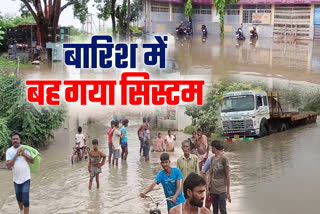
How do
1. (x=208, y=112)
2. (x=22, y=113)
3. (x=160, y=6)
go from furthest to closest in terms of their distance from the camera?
(x=160, y=6)
(x=208, y=112)
(x=22, y=113)

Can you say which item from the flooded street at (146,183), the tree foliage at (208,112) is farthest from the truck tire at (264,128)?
the flooded street at (146,183)

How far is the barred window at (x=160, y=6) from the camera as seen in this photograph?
24.7m

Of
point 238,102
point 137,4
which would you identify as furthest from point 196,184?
point 137,4

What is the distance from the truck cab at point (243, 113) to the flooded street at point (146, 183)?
186cm

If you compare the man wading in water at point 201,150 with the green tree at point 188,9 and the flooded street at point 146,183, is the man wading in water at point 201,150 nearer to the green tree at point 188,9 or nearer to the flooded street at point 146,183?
the flooded street at point 146,183

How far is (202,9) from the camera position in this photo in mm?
24859

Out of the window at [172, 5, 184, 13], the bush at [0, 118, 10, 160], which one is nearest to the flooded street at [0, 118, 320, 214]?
the bush at [0, 118, 10, 160]

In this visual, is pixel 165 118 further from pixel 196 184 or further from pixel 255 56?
pixel 196 184

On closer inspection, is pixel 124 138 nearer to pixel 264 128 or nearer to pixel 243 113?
pixel 243 113

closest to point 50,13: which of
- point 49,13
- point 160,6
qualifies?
point 49,13

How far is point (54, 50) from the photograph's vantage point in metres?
23.6

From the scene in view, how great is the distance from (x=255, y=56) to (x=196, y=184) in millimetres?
15836

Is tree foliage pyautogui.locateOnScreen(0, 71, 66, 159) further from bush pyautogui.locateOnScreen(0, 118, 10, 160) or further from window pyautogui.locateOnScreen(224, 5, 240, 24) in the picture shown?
window pyautogui.locateOnScreen(224, 5, 240, 24)

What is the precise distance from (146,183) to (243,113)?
769cm
